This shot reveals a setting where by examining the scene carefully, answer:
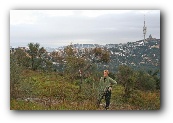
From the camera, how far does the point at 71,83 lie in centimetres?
818

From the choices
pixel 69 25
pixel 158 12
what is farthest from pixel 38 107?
pixel 158 12

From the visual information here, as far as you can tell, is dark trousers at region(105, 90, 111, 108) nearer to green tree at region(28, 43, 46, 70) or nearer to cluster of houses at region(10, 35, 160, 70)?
cluster of houses at region(10, 35, 160, 70)

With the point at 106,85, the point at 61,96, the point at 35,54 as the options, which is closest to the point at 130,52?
the point at 106,85

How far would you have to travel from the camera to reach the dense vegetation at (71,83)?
26.6 ft

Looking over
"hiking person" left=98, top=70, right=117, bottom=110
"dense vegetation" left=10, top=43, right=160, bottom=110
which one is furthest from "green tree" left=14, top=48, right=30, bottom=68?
"hiking person" left=98, top=70, right=117, bottom=110

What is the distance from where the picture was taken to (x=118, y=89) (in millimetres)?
8148

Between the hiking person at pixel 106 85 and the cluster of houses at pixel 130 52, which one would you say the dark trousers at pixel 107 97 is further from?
the cluster of houses at pixel 130 52

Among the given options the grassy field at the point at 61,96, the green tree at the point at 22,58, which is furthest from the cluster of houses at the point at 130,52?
the grassy field at the point at 61,96

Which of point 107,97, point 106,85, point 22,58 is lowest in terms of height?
point 107,97

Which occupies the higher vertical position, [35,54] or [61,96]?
[35,54]

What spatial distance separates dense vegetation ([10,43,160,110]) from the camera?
26.6 feet

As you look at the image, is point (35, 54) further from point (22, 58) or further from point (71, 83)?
point (71, 83)

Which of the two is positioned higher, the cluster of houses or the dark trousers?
the cluster of houses
